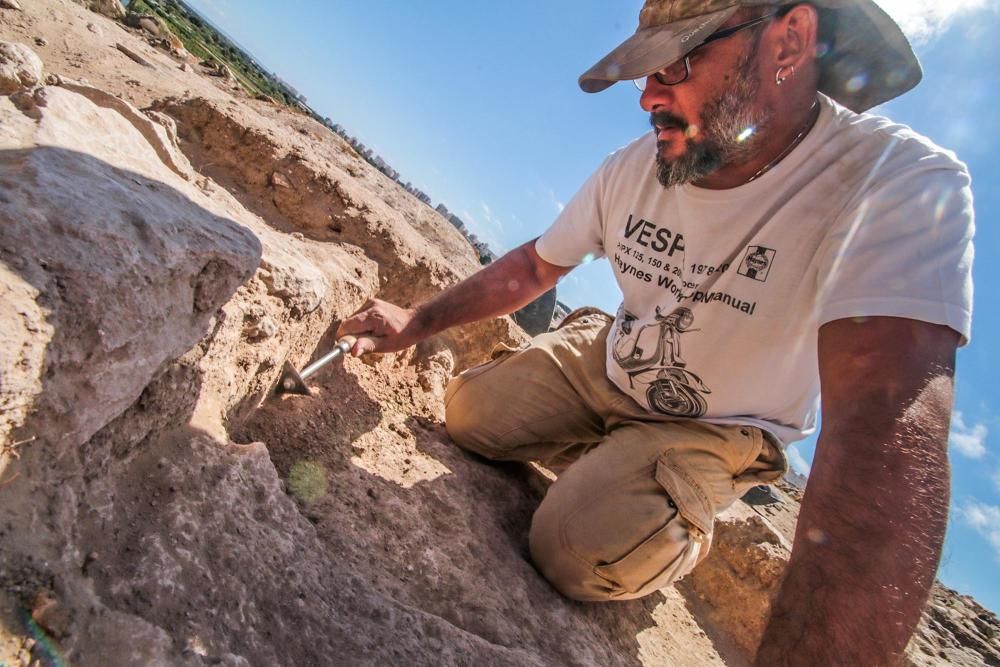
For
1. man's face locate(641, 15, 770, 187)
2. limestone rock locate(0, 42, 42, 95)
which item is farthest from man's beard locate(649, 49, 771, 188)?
limestone rock locate(0, 42, 42, 95)

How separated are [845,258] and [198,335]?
170cm

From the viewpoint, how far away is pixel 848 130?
5.73ft

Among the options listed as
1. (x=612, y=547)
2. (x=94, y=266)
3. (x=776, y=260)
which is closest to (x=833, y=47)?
(x=776, y=260)

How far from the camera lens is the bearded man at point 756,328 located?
3.68 feet

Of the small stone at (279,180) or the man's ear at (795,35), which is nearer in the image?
the man's ear at (795,35)

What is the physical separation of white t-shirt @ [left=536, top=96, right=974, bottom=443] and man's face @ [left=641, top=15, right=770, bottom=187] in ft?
0.38

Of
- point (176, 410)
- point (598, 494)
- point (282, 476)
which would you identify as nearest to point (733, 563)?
point (598, 494)

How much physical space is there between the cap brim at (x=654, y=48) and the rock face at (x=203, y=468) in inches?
53.7

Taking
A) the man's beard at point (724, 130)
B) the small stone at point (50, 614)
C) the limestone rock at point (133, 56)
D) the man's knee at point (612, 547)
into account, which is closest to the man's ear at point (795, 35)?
the man's beard at point (724, 130)

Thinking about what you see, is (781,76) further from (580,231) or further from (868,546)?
(868,546)

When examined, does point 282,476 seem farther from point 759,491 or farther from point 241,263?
point 759,491

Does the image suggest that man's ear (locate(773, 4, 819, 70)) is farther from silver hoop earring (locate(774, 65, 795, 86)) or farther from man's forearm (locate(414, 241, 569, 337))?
man's forearm (locate(414, 241, 569, 337))

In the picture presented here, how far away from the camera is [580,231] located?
8.55 ft

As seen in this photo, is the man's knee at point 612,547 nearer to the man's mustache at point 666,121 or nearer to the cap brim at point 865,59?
the man's mustache at point 666,121
